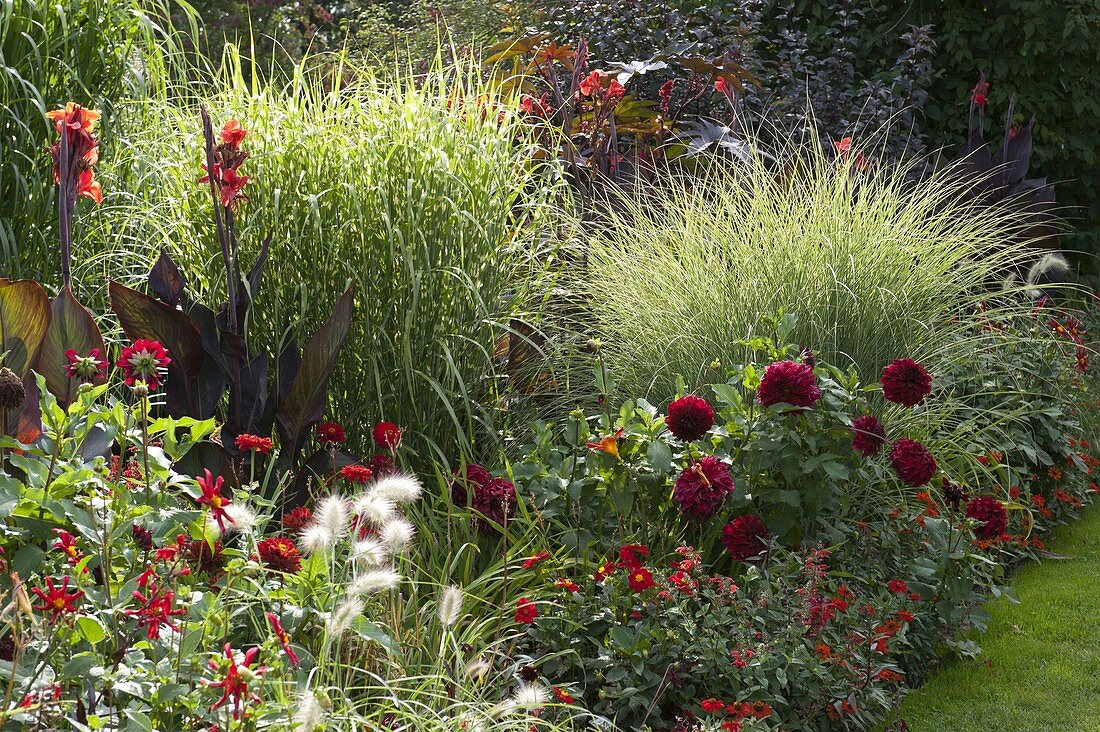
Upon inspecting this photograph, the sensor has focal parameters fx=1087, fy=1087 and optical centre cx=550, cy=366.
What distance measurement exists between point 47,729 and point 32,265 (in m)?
2.66

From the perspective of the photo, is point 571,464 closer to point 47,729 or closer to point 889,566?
point 889,566

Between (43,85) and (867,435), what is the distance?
3.01 meters

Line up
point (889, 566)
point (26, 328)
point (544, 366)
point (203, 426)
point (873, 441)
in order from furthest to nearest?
point (544, 366), point (889, 566), point (873, 441), point (26, 328), point (203, 426)

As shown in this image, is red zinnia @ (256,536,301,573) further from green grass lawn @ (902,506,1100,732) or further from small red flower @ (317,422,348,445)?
green grass lawn @ (902,506,1100,732)

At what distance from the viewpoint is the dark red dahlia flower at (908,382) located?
2760mm

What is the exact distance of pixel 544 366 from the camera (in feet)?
11.7

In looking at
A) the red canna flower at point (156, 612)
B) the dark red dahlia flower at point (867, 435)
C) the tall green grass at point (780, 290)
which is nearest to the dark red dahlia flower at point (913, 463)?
the dark red dahlia flower at point (867, 435)

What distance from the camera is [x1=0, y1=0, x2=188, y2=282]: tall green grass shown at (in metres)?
3.70

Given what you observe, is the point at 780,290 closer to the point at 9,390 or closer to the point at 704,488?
the point at 704,488

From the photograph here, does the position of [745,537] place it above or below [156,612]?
below

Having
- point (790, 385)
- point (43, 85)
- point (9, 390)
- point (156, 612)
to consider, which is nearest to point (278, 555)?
point (156, 612)

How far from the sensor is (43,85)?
3801mm

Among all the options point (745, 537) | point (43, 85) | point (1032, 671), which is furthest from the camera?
point (43, 85)

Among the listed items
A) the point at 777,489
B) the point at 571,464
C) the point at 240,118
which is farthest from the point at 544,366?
the point at 240,118
